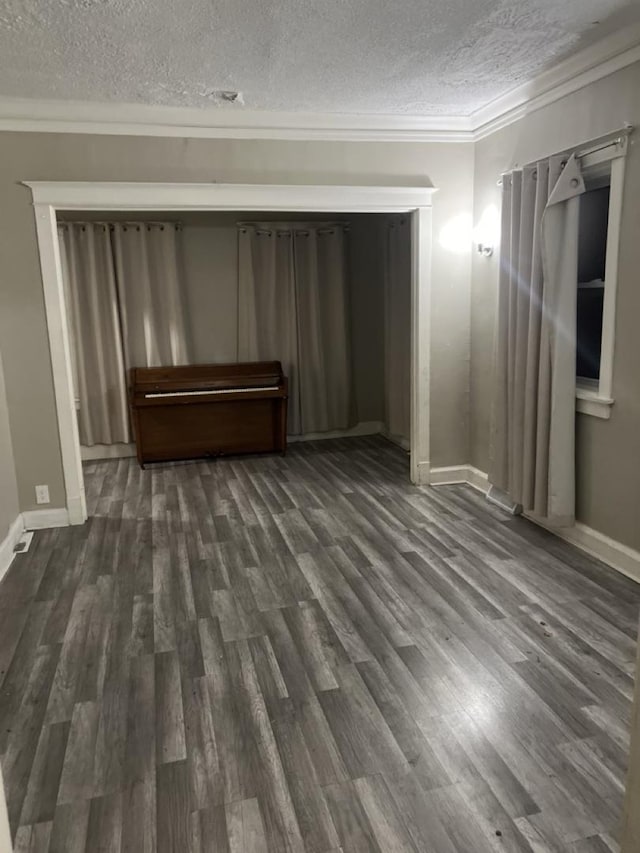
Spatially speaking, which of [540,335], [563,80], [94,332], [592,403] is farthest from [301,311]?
[592,403]

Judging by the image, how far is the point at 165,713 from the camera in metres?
2.08

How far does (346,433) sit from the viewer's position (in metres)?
6.16

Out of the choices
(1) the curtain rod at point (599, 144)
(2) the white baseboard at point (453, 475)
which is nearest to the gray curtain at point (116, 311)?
(2) the white baseboard at point (453, 475)

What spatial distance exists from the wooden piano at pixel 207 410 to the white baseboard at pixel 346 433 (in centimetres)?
53

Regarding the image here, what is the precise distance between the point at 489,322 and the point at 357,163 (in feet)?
4.48

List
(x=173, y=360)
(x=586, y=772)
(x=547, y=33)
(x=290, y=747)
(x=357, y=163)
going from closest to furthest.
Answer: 1. (x=586, y=772)
2. (x=290, y=747)
3. (x=547, y=33)
4. (x=357, y=163)
5. (x=173, y=360)

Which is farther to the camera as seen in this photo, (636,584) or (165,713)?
(636,584)

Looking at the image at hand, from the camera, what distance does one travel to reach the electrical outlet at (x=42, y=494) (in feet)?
12.5

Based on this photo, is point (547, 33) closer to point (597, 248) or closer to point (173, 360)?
point (597, 248)

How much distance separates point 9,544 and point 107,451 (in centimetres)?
230

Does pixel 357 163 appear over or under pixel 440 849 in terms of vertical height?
over

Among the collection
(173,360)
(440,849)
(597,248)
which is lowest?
(440,849)

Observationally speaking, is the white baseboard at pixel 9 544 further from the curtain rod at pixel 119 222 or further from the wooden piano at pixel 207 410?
the curtain rod at pixel 119 222

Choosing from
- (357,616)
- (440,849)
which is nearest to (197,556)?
(357,616)
